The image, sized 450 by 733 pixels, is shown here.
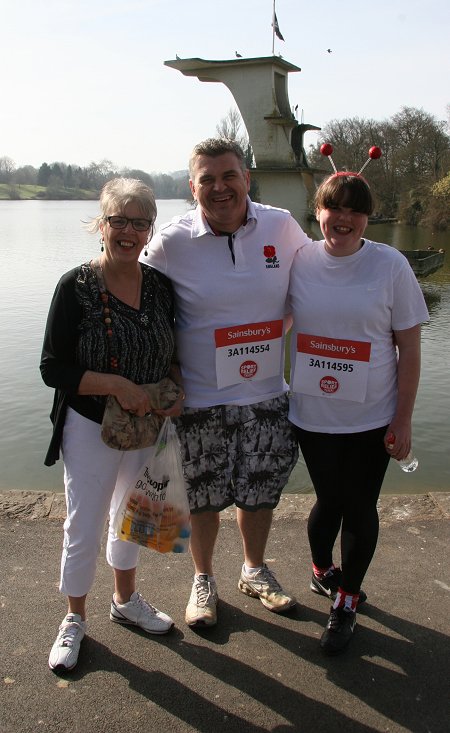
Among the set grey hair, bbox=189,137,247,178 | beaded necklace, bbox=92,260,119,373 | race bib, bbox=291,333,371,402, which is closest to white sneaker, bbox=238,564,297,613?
race bib, bbox=291,333,371,402

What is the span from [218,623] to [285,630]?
0.29 meters

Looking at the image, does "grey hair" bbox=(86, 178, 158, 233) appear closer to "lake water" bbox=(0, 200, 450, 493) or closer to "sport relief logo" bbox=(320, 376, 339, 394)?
"lake water" bbox=(0, 200, 450, 493)

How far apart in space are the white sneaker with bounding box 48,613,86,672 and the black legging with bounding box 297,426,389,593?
1.11 m

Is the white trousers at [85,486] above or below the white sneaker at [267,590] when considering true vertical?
above

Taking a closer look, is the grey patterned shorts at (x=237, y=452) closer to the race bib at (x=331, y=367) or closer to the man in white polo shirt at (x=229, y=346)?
the man in white polo shirt at (x=229, y=346)

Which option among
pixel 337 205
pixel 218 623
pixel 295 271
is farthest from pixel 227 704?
pixel 337 205

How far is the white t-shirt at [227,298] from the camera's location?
258 cm

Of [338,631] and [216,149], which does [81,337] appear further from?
[338,631]

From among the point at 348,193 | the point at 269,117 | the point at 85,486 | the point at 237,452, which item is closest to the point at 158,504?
the point at 85,486

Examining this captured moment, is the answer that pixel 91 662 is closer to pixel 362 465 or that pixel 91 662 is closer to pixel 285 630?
pixel 285 630

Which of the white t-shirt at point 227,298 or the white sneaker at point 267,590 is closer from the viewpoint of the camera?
the white t-shirt at point 227,298

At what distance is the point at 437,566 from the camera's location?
308cm

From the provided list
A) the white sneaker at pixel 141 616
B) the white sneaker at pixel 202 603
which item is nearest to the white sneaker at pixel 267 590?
the white sneaker at pixel 202 603

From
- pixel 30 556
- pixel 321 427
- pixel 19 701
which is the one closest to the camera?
pixel 19 701
